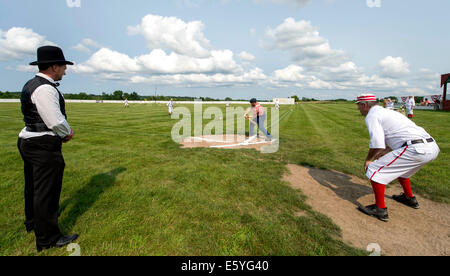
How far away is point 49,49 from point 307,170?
20.7ft

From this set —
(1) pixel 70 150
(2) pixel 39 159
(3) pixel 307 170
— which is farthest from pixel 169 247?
(1) pixel 70 150

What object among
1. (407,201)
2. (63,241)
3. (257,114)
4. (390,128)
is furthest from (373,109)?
(257,114)

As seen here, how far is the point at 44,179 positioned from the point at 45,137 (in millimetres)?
540

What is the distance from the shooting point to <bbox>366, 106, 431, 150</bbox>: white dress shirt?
3.56 m

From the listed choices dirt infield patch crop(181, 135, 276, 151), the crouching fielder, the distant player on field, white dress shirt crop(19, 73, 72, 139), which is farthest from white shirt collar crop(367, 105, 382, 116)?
the distant player on field

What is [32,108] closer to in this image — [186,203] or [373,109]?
[186,203]

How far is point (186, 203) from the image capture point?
4.15 metres

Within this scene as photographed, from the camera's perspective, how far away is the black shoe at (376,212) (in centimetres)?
372

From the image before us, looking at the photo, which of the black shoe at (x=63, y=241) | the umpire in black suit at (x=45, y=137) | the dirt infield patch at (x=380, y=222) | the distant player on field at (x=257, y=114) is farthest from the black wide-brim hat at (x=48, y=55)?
the distant player on field at (x=257, y=114)

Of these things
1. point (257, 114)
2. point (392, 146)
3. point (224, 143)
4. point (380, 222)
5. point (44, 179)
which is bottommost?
point (380, 222)

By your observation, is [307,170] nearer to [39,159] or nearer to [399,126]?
[399,126]

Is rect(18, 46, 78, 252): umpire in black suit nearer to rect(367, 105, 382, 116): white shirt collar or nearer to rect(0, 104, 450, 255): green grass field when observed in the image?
rect(0, 104, 450, 255): green grass field

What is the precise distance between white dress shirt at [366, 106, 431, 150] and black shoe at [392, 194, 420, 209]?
4.50 feet
